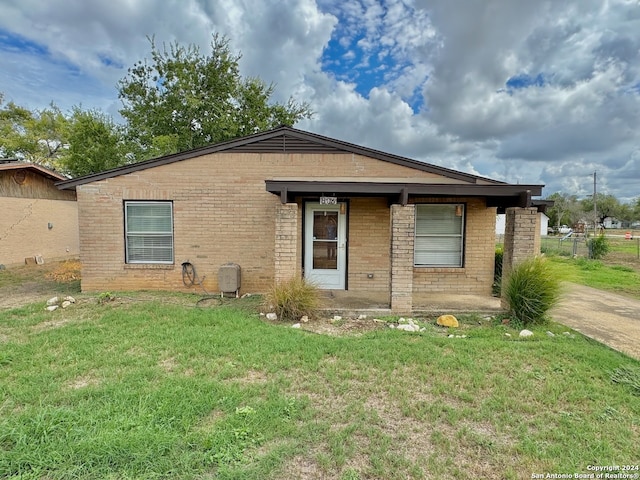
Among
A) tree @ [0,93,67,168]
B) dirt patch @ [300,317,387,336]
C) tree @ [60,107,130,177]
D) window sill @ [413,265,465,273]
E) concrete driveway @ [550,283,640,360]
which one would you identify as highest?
tree @ [0,93,67,168]

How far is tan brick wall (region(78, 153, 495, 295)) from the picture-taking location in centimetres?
805

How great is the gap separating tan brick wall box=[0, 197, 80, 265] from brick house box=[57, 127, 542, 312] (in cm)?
681

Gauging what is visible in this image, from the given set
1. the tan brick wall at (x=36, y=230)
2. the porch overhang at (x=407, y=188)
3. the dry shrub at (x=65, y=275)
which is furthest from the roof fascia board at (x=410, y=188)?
the tan brick wall at (x=36, y=230)

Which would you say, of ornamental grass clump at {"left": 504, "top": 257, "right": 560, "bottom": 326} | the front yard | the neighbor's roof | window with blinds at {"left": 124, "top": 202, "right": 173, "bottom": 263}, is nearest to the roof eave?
ornamental grass clump at {"left": 504, "top": 257, "right": 560, "bottom": 326}

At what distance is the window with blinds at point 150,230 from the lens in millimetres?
8172

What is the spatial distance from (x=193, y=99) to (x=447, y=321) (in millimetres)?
20112

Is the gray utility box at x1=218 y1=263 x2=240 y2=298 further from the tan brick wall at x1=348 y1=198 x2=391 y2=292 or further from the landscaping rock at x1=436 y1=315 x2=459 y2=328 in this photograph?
the landscaping rock at x1=436 y1=315 x2=459 y2=328

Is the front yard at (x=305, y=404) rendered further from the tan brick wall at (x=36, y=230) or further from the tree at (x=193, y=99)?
the tree at (x=193, y=99)

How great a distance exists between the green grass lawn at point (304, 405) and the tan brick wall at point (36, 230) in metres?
9.70

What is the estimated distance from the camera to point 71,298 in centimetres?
702

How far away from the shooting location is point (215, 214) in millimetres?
8141

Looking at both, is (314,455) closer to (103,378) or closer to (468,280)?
(103,378)

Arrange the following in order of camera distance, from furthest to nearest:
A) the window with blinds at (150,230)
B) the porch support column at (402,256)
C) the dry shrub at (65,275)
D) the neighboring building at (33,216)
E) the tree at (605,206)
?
1. the tree at (605,206)
2. the neighboring building at (33,216)
3. the dry shrub at (65,275)
4. the window with blinds at (150,230)
5. the porch support column at (402,256)

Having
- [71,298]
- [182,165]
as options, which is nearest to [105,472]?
[71,298]
